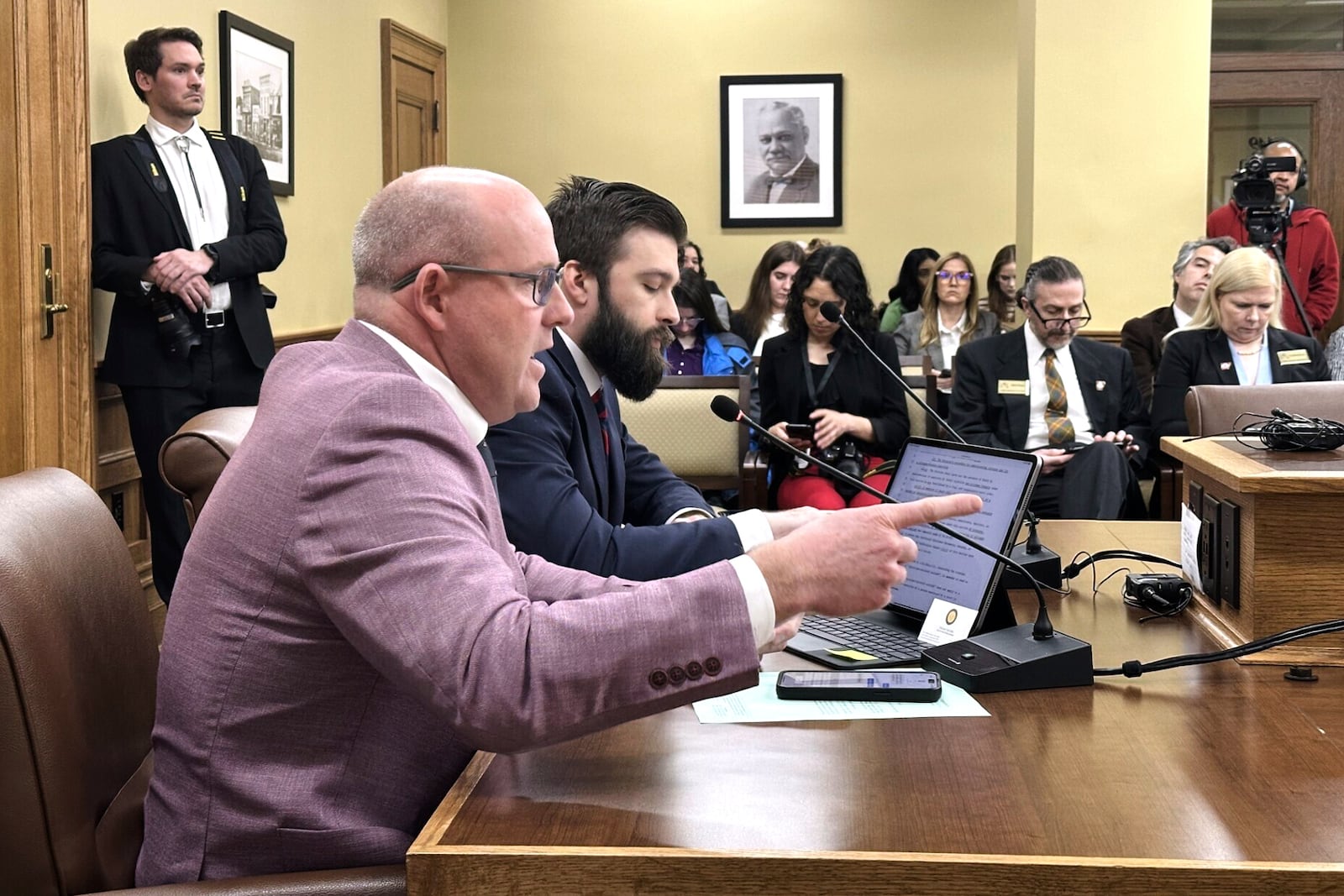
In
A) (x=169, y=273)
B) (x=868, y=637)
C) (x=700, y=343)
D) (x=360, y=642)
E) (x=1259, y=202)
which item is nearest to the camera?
(x=360, y=642)

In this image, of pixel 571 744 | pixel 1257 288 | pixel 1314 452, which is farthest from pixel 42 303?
pixel 1257 288

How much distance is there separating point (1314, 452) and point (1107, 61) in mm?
4274

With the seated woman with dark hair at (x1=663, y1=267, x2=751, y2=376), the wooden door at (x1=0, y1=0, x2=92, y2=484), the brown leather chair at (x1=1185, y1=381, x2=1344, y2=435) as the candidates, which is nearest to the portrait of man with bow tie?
the seated woman with dark hair at (x1=663, y1=267, x2=751, y2=376)

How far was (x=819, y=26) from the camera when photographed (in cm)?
782

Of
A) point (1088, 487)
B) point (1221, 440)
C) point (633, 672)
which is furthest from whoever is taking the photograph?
point (1088, 487)

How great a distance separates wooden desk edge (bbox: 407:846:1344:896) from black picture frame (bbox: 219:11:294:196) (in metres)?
4.07

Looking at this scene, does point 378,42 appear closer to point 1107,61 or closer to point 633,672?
point 1107,61

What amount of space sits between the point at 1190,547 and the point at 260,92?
4.18m

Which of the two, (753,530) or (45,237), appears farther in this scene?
(45,237)

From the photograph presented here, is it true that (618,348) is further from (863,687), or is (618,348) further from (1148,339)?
(1148,339)

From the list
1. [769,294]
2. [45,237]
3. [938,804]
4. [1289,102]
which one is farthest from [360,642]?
[1289,102]

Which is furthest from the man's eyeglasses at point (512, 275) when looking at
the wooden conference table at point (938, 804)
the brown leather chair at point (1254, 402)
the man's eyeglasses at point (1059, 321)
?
the man's eyeglasses at point (1059, 321)

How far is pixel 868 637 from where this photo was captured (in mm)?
1632

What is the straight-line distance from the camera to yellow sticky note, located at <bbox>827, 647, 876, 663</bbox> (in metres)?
1.51
